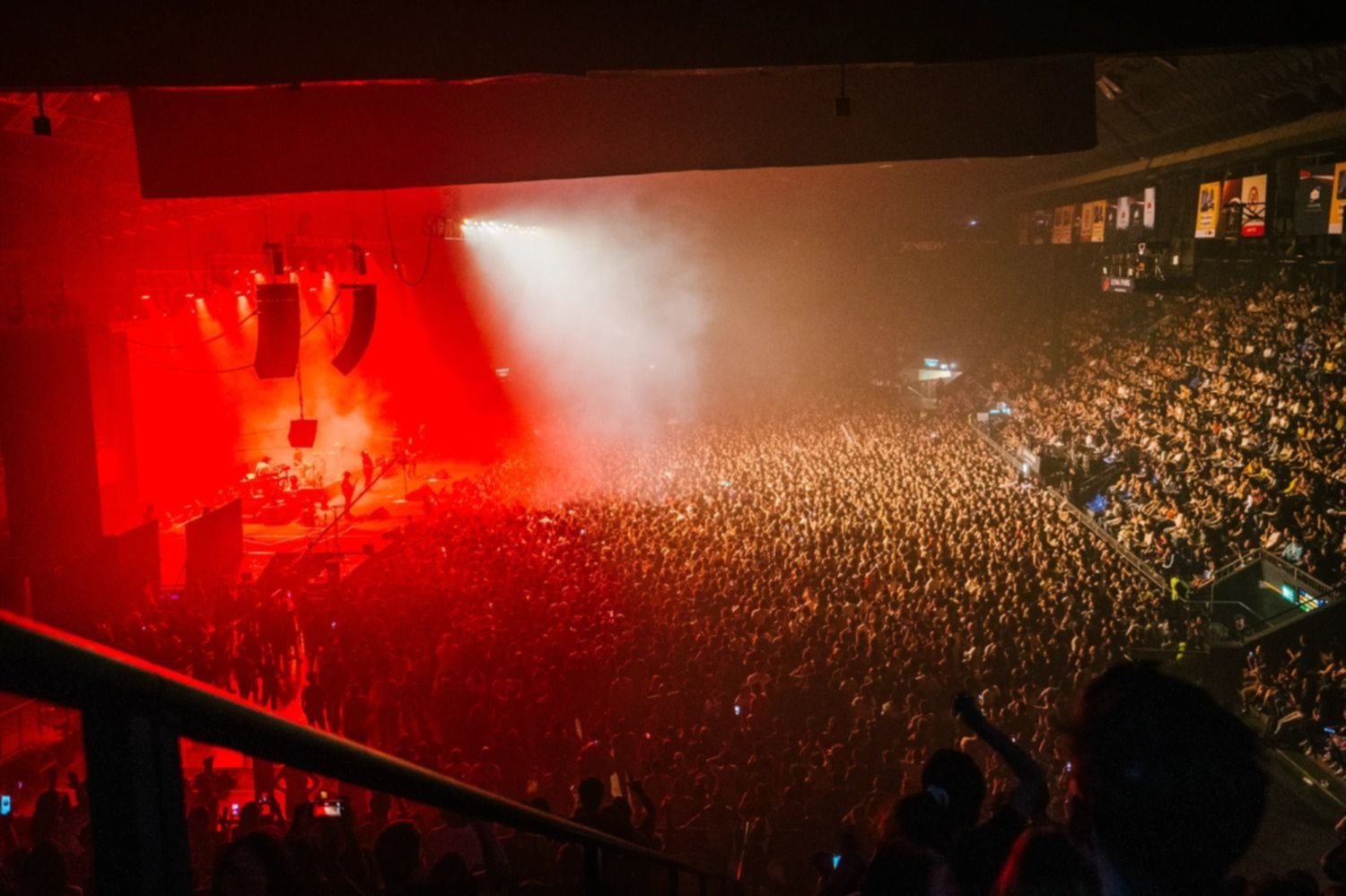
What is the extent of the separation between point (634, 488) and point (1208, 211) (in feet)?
37.9

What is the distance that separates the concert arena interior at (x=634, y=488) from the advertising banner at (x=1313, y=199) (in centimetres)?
7

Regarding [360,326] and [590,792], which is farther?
[360,326]

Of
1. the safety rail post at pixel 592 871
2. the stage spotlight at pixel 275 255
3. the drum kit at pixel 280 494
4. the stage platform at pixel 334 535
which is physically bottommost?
the stage platform at pixel 334 535

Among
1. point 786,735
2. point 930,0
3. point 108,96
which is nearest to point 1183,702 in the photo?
point 930,0

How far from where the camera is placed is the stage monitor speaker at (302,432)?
1631 cm

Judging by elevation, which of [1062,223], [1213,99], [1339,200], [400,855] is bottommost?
[400,855]

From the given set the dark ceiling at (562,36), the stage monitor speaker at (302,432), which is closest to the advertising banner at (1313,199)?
the dark ceiling at (562,36)

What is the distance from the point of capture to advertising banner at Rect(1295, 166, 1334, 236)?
568 inches

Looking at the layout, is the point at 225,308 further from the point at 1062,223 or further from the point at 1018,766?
the point at 1062,223

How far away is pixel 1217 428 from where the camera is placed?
15102 mm

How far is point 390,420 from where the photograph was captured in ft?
81.5

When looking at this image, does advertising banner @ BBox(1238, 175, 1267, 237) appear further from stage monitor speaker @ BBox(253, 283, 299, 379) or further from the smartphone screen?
the smartphone screen

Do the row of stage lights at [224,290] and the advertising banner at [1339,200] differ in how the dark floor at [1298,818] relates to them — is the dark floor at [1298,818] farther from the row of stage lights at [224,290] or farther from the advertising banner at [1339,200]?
the row of stage lights at [224,290]

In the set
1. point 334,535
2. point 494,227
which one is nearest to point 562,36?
point 334,535
